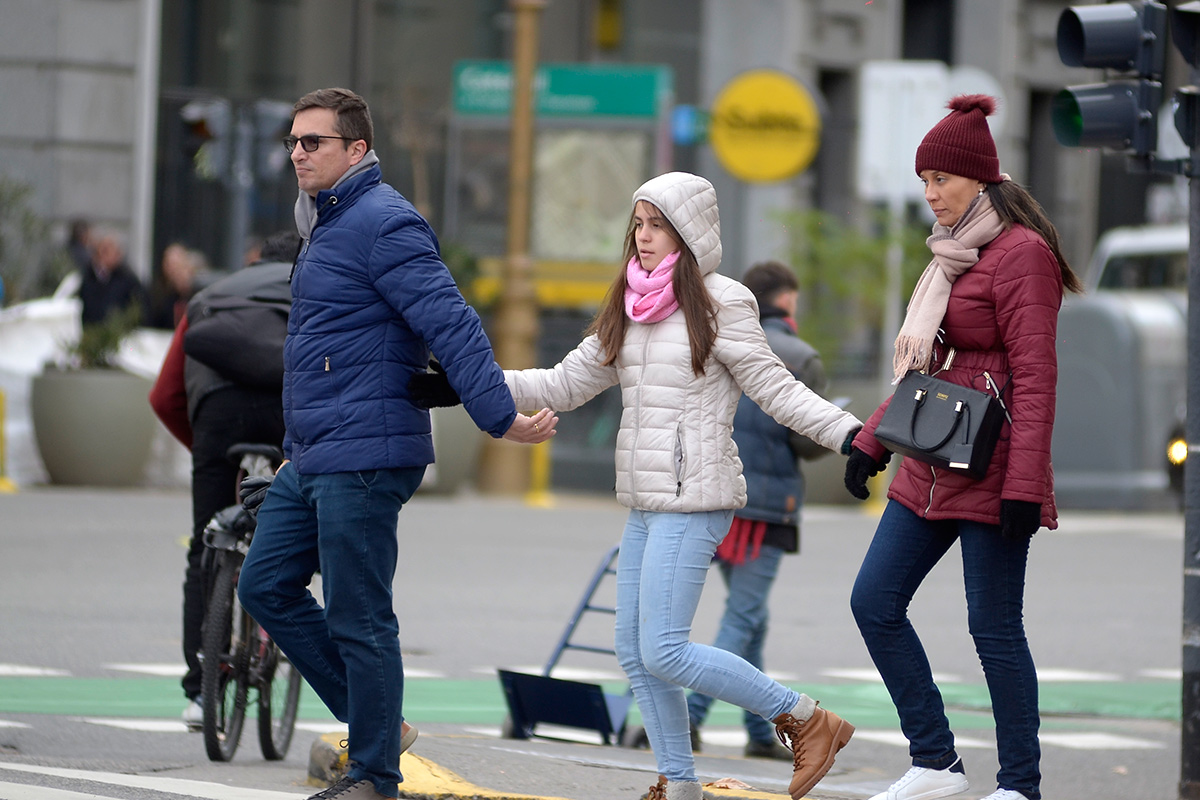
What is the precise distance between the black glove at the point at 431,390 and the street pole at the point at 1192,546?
106 inches

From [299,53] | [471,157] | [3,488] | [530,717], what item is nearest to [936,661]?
[530,717]

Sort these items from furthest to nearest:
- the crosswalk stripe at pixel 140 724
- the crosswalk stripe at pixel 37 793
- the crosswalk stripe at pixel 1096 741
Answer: the crosswalk stripe at pixel 1096 741 → the crosswalk stripe at pixel 140 724 → the crosswalk stripe at pixel 37 793

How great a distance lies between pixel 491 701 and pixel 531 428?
329 centimetres

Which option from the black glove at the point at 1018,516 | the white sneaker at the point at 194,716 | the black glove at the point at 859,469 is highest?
the black glove at the point at 859,469

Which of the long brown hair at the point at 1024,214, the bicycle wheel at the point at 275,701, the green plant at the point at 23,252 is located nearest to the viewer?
the long brown hair at the point at 1024,214

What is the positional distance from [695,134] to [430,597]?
40.2 ft

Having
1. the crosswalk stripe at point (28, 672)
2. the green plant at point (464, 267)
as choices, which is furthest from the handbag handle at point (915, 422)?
the green plant at point (464, 267)

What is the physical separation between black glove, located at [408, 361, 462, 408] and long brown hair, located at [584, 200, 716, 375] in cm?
52

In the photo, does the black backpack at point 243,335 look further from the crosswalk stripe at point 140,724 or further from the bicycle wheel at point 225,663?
the crosswalk stripe at point 140,724

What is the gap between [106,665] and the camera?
8.66 meters

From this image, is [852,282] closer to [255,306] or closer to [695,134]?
[695,134]

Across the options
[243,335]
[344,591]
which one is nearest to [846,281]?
[243,335]

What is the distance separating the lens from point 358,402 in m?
5.16

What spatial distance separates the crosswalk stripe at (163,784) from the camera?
5781 millimetres
